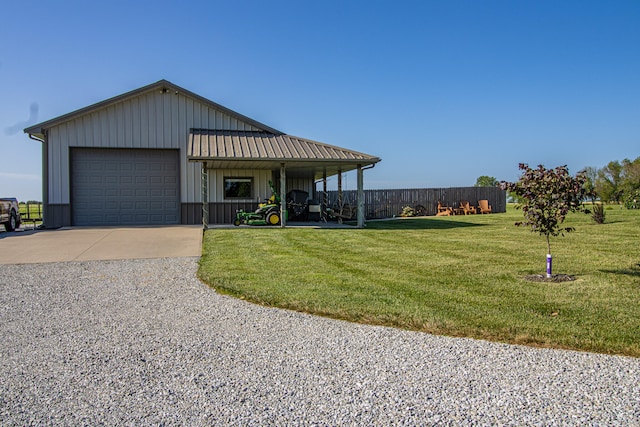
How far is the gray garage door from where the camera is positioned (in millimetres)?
17891

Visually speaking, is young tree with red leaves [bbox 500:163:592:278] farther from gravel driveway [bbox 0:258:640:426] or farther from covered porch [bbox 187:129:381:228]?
covered porch [bbox 187:129:381:228]

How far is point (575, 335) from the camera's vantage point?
4379mm

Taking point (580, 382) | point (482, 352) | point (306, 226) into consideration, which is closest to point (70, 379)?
point (482, 352)

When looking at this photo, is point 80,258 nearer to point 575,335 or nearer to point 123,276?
point 123,276

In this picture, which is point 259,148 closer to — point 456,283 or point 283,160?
point 283,160

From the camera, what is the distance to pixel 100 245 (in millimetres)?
11875

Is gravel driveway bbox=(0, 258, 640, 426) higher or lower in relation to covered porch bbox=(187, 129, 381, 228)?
lower

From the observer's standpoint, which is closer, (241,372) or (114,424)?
(114,424)

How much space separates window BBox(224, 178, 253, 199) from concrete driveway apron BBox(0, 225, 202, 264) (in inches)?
146

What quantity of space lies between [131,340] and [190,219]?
14.6m

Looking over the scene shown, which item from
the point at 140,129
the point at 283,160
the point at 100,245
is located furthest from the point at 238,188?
the point at 100,245

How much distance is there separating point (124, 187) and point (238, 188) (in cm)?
434

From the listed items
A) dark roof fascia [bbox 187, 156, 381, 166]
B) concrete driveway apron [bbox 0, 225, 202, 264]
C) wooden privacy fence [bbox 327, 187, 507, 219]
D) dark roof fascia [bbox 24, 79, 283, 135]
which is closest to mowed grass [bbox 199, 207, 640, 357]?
concrete driveway apron [bbox 0, 225, 202, 264]

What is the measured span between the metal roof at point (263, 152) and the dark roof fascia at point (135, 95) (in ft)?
1.75
